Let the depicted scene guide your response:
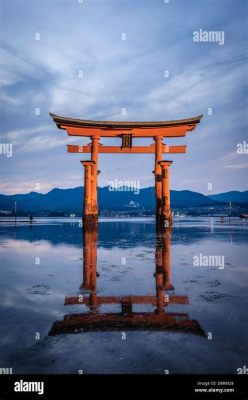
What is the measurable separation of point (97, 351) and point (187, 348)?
25.7 inches

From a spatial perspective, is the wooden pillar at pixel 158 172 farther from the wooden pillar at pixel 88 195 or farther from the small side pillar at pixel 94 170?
the wooden pillar at pixel 88 195

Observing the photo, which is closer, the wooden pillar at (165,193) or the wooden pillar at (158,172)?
the wooden pillar at (165,193)

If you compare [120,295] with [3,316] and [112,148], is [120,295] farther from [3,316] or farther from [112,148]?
[112,148]

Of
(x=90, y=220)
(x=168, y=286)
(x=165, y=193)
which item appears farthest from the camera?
(x=165, y=193)

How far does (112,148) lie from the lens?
20688mm

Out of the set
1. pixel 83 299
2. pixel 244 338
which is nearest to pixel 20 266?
pixel 83 299

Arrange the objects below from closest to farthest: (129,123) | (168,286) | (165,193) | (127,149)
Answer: (168,286) < (129,123) < (165,193) < (127,149)

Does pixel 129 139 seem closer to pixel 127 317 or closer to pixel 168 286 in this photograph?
pixel 168 286

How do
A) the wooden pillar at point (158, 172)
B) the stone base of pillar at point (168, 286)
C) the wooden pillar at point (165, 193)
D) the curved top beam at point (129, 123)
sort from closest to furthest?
the stone base of pillar at point (168, 286), the curved top beam at point (129, 123), the wooden pillar at point (165, 193), the wooden pillar at point (158, 172)

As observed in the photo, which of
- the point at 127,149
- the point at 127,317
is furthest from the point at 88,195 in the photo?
the point at 127,317

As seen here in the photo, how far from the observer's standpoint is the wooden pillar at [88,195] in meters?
19.0

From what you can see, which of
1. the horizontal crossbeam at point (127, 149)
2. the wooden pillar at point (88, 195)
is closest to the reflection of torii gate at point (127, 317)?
the wooden pillar at point (88, 195)

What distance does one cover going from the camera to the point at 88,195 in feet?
62.8
